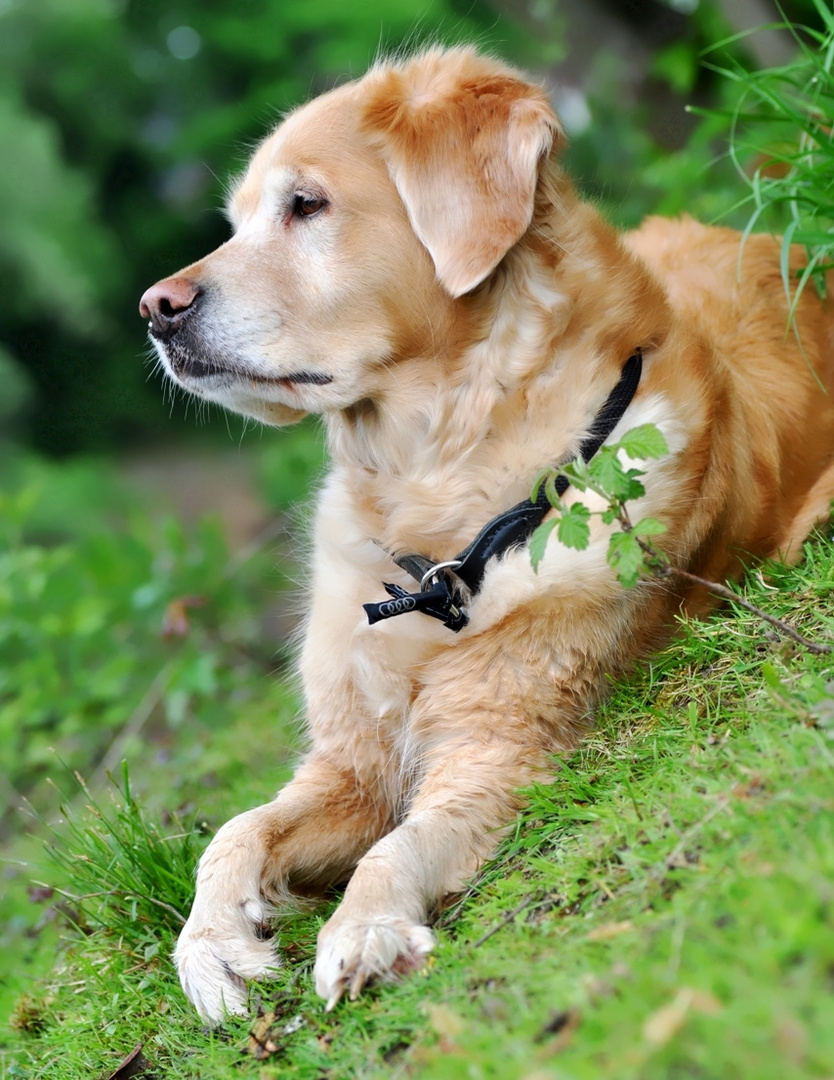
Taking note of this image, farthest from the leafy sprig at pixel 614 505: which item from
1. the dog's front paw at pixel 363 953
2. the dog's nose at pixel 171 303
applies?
the dog's nose at pixel 171 303

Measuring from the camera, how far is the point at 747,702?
206cm

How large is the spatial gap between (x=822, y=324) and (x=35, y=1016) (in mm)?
2917

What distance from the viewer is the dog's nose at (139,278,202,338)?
249 centimetres

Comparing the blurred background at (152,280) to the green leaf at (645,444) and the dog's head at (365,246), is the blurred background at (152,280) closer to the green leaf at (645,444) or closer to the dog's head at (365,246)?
the dog's head at (365,246)

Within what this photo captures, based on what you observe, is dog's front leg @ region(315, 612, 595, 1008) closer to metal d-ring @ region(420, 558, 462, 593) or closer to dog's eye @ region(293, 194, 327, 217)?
metal d-ring @ region(420, 558, 462, 593)

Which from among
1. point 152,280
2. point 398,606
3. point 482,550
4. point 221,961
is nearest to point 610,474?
point 482,550

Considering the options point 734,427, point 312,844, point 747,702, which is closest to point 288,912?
point 312,844

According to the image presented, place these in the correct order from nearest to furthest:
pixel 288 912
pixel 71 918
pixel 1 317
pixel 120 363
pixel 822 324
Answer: pixel 288 912 < pixel 71 918 < pixel 822 324 < pixel 1 317 < pixel 120 363

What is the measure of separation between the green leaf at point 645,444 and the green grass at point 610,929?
1.55ft

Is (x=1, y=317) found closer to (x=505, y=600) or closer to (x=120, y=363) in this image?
(x=120, y=363)

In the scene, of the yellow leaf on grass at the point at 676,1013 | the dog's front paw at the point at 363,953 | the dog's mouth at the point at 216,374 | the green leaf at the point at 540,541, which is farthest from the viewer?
the dog's mouth at the point at 216,374

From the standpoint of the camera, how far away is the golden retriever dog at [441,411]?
2309mm

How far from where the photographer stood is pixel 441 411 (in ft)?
8.18

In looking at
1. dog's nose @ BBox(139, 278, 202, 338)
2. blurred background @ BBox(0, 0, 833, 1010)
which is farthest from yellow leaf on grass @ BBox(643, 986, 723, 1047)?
blurred background @ BBox(0, 0, 833, 1010)
